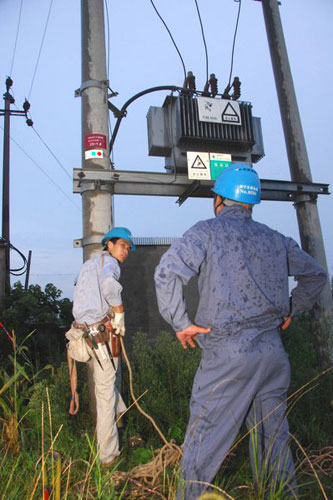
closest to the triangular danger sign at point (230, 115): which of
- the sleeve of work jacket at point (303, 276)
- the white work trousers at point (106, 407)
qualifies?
the sleeve of work jacket at point (303, 276)

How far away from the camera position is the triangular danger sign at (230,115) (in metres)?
4.25

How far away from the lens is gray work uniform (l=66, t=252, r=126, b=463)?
2.92 metres

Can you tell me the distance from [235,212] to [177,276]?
0.58 m

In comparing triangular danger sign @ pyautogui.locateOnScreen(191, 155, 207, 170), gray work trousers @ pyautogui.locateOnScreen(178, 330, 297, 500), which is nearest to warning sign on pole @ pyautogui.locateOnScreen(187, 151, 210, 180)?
triangular danger sign @ pyautogui.locateOnScreen(191, 155, 207, 170)

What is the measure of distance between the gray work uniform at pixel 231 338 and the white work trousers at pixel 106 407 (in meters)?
1.32

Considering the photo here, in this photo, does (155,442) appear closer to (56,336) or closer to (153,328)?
(153,328)

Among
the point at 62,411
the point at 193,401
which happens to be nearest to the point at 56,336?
the point at 62,411

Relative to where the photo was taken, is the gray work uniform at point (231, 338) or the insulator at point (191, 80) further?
the insulator at point (191, 80)

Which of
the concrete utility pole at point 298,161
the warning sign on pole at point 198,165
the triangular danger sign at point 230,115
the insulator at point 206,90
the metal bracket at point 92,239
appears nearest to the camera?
the metal bracket at point 92,239

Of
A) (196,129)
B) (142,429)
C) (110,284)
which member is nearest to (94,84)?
(196,129)

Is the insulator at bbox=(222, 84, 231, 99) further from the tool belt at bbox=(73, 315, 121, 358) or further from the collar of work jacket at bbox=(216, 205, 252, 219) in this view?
the tool belt at bbox=(73, 315, 121, 358)

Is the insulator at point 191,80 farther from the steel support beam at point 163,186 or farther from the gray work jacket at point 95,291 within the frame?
the gray work jacket at point 95,291

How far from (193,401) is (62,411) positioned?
2.07m

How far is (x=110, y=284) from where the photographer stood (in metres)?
3.02
